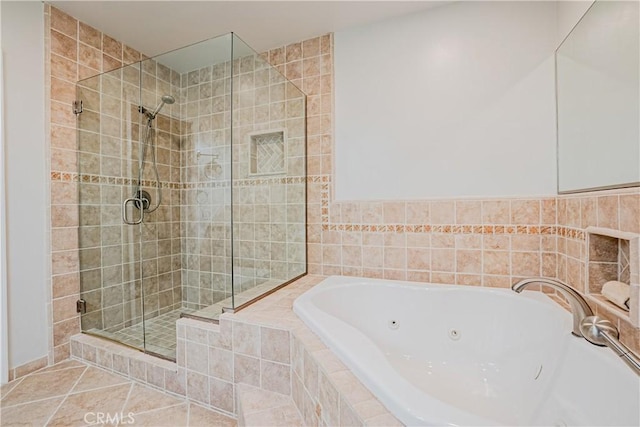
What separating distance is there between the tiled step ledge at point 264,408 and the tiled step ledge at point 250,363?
0.02m

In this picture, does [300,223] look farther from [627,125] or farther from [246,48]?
[627,125]

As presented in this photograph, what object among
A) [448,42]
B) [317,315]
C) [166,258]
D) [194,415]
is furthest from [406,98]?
[194,415]

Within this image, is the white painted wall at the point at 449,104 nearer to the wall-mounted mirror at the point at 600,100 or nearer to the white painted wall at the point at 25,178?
the wall-mounted mirror at the point at 600,100

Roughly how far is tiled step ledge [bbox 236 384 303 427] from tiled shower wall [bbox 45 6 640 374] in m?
0.99

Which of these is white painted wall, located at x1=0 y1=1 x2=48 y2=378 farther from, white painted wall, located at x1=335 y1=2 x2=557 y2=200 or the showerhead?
white painted wall, located at x1=335 y1=2 x2=557 y2=200

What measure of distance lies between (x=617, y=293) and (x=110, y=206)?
2882mm

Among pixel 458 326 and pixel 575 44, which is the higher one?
pixel 575 44

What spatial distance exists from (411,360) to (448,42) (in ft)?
6.49

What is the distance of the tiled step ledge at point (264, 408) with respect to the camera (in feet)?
3.85

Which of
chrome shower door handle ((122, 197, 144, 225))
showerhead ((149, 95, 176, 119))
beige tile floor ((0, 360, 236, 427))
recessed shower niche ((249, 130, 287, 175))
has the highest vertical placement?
showerhead ((149, 95, 176, 119))

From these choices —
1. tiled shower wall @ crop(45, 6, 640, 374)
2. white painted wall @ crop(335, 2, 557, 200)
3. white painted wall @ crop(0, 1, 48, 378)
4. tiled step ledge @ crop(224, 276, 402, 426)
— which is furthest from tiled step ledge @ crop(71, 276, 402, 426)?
white painted wall @ crop(335, 2, 557, 200)

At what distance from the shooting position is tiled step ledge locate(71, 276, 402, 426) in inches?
40.1

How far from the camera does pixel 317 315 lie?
1320 mm

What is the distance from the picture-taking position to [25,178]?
5.65ft
